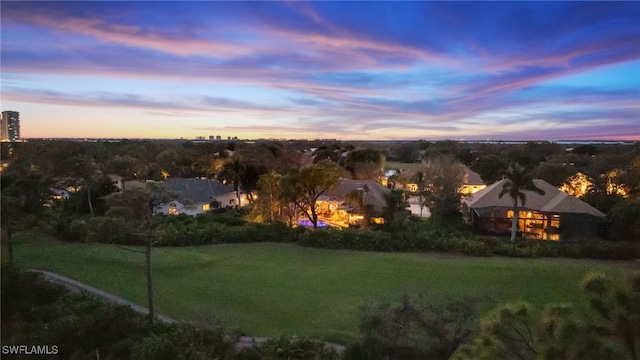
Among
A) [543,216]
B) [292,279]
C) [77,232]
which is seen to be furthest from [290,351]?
[543,216]

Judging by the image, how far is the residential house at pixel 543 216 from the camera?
95.5 ft

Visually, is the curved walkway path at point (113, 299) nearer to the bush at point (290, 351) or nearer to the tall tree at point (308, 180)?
the bush at point (290, 351)

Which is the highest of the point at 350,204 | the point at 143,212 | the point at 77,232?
the point at 143,212

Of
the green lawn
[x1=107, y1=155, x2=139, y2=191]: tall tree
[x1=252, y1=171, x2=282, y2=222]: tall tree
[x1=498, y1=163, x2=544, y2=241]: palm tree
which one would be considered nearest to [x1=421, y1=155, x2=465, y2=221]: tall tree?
[x1=498, y1=163, x2=544, y2=241]: palm tree

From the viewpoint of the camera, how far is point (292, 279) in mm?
20125

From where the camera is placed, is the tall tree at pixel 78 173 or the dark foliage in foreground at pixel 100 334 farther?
the tall tree at pixel 78 173

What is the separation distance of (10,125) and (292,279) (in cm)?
1508

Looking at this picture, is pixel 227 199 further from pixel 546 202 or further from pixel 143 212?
pixel 143 212

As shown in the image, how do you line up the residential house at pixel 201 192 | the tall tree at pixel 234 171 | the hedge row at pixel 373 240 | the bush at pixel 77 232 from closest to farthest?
the hedge row at pixel 373 240, the bush at pixel 77 232, the residential house at pixel 201 192, the tall tree at pixel 234 171

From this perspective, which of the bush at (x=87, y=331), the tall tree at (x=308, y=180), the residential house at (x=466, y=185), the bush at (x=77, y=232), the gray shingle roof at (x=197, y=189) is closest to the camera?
the bush at (x=87, y=331)

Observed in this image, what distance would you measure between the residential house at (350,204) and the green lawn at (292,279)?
7.49m

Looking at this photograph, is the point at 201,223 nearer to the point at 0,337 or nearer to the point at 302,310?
the point at 302,310

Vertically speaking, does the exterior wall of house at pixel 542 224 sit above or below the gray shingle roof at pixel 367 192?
below

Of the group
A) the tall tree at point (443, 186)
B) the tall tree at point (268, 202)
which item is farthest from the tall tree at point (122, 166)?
the tall tree at point (443, 186)
